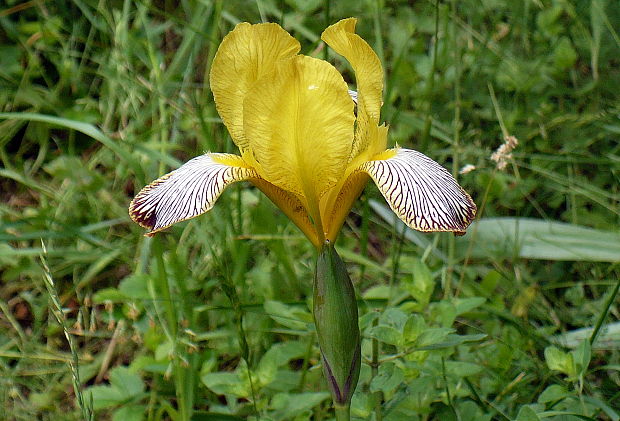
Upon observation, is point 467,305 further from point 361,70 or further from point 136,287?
point 136,287

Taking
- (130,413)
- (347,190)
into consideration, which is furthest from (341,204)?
(130,413)

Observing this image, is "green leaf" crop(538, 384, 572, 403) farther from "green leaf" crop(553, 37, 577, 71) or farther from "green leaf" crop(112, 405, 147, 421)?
"green leaf" crop(553, 37, 577, 71)

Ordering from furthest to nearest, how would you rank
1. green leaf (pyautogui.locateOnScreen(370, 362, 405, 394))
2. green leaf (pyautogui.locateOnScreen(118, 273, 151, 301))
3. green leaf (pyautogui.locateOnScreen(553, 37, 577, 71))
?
1. green leaf (pyautogui.locateOnScreen(553, 37, 577, 71))
2. green leaf (pyautogui.locateOnScreen(118, 273, 151, 301))
3. green leaf (pyautogui.locateOnScreen(370, 362, 405, 394))

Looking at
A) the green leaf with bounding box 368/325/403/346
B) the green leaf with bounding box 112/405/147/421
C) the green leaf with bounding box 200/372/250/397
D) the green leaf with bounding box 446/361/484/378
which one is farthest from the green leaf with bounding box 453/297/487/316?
the green leaf with bounding box 112/405/147/421

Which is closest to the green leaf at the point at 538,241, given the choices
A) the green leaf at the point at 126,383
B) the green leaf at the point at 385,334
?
the green leaf at the point at 385,334

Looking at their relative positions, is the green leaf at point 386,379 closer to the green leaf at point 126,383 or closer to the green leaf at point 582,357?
the green leaf at point 582,357
